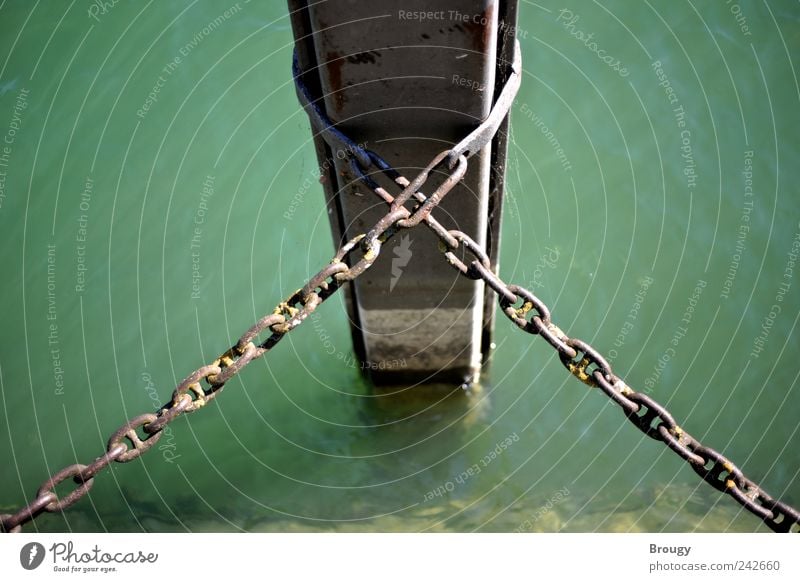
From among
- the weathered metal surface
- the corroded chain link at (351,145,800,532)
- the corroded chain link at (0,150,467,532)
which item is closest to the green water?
the weathered metal surface

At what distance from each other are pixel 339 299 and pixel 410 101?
2458 millimetres

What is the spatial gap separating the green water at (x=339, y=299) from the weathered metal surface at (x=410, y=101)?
115cm

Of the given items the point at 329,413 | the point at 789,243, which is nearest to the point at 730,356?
the point at 789,243

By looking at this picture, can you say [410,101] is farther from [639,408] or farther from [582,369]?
[639,408]

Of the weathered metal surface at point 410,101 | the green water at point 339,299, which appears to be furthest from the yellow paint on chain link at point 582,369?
the green water at point 339,299

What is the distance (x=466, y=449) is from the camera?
4.65 metres

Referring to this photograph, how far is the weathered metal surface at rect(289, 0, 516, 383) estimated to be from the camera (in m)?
2.65

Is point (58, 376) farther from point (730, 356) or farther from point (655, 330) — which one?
point (730, 356)

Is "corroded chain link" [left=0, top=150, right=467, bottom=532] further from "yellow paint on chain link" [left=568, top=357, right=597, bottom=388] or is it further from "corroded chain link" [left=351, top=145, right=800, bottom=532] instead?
"yellow paint on chain link" [left=568, top=357, right=597, bottom=388]

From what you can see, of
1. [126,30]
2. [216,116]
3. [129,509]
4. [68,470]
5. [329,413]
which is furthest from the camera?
[126,30]

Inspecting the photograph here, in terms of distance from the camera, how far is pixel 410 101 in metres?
2.87

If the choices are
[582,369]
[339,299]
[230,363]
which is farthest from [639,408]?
[339,299]

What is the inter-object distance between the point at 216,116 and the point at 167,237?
99 cm

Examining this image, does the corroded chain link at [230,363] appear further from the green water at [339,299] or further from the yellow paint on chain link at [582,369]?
the green water at [339,299]
